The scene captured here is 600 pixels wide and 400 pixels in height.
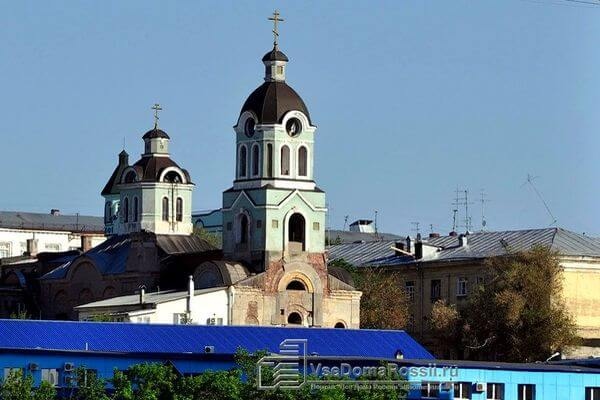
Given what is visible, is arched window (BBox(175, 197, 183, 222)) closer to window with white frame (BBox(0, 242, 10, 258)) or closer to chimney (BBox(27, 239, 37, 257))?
chimney (BBox(27, 239, 37, 257))

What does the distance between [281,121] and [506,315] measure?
41.3 feet

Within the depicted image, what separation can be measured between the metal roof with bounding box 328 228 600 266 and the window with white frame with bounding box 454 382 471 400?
108 ft

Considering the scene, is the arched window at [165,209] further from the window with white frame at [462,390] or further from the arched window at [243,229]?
the window with white frame at [462,390]

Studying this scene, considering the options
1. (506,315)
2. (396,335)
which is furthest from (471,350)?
(396,335)

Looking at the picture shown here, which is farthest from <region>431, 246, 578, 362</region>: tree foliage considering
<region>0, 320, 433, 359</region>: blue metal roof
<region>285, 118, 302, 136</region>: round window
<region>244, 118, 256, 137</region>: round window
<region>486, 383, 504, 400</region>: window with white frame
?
<region>486, 383, 504, 400</region>: window with white frame

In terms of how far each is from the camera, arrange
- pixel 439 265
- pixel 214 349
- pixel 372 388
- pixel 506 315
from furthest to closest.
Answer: pixel 439 265
pixel 506 315
pixel 214 349
pixel 372 388

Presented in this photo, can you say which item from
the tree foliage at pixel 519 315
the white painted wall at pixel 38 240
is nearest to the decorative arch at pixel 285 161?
the tree foliage at pixel 519 315

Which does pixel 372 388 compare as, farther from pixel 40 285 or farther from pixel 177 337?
pixel 40 285

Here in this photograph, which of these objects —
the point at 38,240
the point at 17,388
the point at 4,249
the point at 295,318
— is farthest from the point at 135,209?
the point at 17,388

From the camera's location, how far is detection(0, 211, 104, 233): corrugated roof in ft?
480

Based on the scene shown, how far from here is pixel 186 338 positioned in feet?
224

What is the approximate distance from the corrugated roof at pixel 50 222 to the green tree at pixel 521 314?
61.2m

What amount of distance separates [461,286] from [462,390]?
37.1 m

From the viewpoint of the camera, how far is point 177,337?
2685 inches
